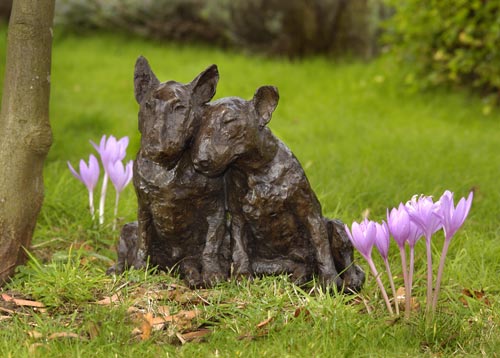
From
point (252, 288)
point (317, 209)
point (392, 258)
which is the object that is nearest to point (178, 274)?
point (252, 288)

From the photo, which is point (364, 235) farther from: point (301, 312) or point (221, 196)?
point (221, 196)

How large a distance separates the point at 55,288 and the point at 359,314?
57.7 inches

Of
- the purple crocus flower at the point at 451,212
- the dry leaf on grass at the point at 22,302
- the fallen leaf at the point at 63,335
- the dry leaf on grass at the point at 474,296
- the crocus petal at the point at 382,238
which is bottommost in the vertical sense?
the dry leaf on grass at the point at 22,302

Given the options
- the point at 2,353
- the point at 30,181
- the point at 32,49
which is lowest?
the point at 2,353

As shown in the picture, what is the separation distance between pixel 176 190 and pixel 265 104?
59cm

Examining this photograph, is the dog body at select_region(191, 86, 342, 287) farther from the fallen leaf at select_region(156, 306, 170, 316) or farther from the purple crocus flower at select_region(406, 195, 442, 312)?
the purple crocus flower at select_region(406, 195, 442, 312)

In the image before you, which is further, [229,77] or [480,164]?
[229,77]

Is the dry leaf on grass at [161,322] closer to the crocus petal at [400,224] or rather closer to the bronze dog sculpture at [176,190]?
the bronze dog sculpture at [176,190]

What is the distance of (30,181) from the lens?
13.6 ft

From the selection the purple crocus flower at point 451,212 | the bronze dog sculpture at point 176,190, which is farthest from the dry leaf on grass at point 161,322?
the purple crocus flower at point 451,212

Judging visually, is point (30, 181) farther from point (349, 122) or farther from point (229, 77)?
point (229, 77)

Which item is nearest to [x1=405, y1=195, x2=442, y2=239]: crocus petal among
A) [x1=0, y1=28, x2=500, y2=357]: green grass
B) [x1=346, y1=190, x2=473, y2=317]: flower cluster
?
[x1=346, y1=190, x2=473, y2=317]: flower cluster

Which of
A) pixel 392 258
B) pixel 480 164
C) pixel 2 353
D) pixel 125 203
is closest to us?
pixel 2 353

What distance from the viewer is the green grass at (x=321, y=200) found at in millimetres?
3393
